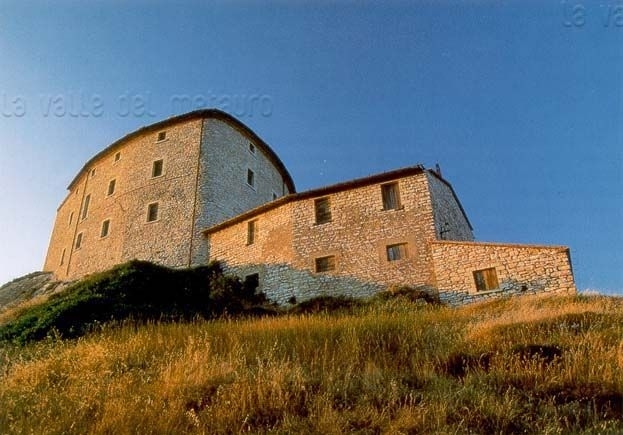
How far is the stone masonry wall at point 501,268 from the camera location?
42.8 feet

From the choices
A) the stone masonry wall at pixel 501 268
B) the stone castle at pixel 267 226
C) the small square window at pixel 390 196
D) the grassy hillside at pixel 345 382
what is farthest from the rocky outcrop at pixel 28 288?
the stone masonry wall at pixel 501 268

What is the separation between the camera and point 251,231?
19516mm

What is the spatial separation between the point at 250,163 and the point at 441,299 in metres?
15.3

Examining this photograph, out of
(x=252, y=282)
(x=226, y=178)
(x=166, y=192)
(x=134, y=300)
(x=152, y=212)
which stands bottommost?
(x=134, y=300)

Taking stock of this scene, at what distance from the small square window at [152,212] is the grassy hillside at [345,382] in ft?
49.4

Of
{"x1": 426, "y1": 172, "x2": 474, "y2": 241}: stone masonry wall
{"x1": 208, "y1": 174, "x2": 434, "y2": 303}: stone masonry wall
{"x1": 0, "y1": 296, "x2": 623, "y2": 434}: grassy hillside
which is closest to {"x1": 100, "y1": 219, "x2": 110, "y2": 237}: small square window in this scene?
{"x1": 208, "y1": 174, "x2": 434, "y2": 303}: stone masonry wall

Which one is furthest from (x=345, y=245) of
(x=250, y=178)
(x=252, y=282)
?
(x=250, y=178)

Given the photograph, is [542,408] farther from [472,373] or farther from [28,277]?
[28,277]

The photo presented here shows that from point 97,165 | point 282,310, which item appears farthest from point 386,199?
point 97,165

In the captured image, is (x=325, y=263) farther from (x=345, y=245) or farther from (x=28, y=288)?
(x=28, y=288)

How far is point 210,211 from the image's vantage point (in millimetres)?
22203

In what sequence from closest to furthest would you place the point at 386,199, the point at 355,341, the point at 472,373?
the point at 472,373
the point at 355,341
the point at 386,199

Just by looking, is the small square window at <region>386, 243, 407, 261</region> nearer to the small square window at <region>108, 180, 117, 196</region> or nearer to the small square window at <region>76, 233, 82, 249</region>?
the small square window at <region>108, 180, 117, 196</region>

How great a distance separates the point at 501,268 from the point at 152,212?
17162 mm
